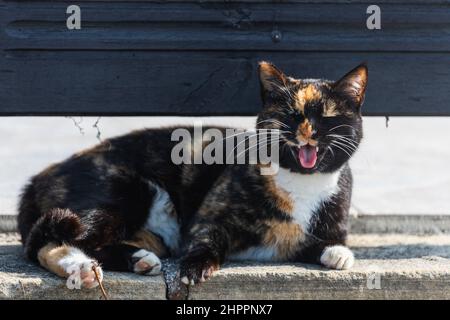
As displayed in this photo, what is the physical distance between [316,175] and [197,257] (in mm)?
622

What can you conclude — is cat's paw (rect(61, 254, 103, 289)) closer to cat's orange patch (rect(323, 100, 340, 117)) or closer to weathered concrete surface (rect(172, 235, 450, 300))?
weathered concrete surface (rect(172, 235, 450, 300))

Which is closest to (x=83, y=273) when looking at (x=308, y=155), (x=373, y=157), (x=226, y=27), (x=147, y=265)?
(x=147, y=265)

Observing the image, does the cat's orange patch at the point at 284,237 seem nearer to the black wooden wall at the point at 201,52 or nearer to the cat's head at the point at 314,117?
the cat's head at the point at 314,117

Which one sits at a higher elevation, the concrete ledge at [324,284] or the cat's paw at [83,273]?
the cat's paw at [83,273]

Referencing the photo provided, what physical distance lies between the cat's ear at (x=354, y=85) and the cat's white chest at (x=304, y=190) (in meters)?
0.32

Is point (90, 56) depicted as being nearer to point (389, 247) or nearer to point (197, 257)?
point (197, 257)

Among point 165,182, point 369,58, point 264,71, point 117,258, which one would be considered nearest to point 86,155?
point 165,182

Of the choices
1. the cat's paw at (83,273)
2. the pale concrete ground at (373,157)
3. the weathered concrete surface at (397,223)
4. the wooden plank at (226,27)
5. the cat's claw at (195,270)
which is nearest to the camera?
the cat's paw at (83,273)

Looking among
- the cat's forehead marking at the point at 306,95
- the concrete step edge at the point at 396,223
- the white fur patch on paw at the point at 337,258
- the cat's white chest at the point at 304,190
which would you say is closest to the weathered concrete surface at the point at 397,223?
the concrete step edge at the point at 396,223

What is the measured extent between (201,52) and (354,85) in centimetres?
68

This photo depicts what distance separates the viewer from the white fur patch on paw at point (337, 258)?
3.37m

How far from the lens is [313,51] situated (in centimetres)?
378

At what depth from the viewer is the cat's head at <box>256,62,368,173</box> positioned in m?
3.46
